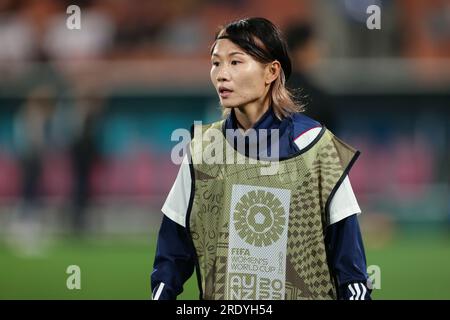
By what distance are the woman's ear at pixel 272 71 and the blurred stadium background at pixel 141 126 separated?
22.1 ft

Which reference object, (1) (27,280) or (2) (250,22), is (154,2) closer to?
(1) (27,280)

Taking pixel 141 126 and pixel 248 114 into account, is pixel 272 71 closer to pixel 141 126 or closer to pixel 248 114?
pixel 248 114

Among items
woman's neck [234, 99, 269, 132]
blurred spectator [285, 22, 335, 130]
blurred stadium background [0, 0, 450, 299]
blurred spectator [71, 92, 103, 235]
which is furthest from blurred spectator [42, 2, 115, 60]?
woman's neck [234, 99, 269, 132]

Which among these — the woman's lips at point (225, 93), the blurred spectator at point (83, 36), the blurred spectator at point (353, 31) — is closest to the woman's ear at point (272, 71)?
the woman's lips at point (225, 93)

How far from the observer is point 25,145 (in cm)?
1238

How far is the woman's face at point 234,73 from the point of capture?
355 centimetres

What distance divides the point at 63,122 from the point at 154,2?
10.7ft

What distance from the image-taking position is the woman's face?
140 inches

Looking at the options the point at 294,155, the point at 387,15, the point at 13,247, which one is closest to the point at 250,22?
the point at 294,155

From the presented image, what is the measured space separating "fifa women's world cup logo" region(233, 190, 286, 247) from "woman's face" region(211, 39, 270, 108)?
0.32 m

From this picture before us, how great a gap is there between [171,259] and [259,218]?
327mm

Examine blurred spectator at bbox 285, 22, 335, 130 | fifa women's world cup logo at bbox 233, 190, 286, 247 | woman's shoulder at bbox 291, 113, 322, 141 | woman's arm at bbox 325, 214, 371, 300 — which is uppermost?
blurred spectator at bbox 285, 22, 335, 130

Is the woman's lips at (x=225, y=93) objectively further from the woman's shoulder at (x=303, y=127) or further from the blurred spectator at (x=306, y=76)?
the blurred spectator at (x=306, y=76)

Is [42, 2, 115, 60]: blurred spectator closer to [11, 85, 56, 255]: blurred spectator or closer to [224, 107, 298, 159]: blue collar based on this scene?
[11, 85, 56, 255]: blurred spectator
